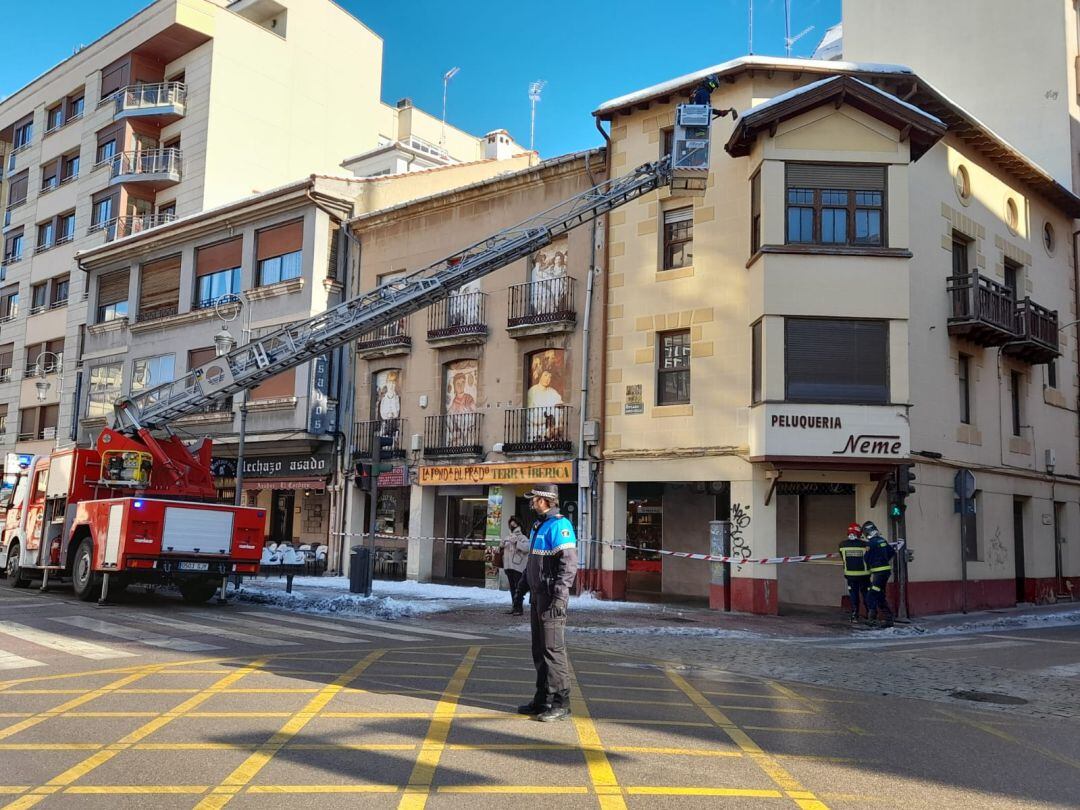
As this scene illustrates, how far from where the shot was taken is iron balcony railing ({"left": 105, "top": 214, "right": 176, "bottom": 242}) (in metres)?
34.6

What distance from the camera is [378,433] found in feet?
78.9

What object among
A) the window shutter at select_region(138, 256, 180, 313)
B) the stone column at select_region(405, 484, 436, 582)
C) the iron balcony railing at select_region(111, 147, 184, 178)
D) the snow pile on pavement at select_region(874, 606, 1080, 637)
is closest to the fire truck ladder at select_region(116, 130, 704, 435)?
the stone column at select_region(405, 484, 436, 582)

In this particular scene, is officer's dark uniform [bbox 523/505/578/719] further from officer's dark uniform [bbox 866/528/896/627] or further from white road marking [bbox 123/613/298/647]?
officer's dark uniform [bbox 866/528/896/627]

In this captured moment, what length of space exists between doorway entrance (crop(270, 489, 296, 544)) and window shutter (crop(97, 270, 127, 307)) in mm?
9822

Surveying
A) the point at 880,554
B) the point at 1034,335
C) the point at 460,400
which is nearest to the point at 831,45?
the point at 1034,335

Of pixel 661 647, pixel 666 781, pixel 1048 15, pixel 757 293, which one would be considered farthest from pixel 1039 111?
pixel 666 781

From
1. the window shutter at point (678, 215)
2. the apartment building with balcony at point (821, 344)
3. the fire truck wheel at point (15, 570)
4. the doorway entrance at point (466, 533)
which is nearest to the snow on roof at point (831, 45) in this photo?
the apartment building with balcony at point (821, 344)

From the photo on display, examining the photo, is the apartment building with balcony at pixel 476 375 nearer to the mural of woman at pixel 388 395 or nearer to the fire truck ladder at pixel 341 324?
the mural of woman at pixel 388 395

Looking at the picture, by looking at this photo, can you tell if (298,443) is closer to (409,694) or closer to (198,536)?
(198,536)

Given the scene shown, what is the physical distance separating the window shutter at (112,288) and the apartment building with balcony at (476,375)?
11.2 m

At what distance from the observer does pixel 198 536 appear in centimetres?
1533

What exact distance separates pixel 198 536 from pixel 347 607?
106 inches

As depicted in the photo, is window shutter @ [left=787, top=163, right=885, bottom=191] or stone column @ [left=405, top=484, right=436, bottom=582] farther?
stone column @ [left=405, top=484, right=436, bottom=582]

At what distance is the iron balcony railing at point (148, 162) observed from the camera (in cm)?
3425
